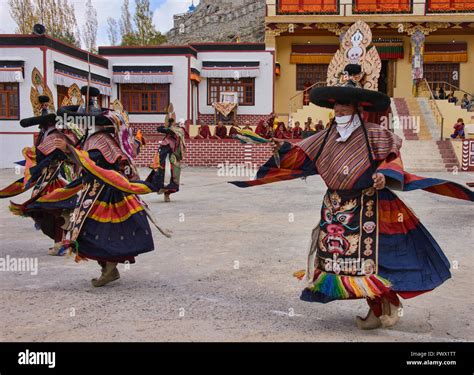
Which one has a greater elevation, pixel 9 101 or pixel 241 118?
pixel 9 101

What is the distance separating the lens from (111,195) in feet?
19.6

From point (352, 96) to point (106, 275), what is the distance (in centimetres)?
302

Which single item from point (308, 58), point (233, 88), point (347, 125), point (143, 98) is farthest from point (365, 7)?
point (347, 125)

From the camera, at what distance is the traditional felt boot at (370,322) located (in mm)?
4641

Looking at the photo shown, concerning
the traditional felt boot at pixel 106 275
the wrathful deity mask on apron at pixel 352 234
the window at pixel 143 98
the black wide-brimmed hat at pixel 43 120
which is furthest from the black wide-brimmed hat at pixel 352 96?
the window at pixel 143 98

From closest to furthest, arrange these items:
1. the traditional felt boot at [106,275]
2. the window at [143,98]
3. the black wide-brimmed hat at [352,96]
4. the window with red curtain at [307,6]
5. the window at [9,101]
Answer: the black wide-brimmed hat at [352,96]
the traditional felt boot at [106,275]
the window at [9,101]
the window at [143,98]
the window with red curtain at [307,6]

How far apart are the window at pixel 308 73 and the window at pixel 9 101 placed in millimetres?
14784

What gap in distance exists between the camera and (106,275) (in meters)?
6.04

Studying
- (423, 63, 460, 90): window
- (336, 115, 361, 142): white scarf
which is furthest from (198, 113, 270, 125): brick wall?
(336, 115, 361, 142): white scarf

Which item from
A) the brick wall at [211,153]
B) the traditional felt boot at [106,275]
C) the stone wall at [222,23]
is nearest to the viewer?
the traditional felt boot at [106,275]

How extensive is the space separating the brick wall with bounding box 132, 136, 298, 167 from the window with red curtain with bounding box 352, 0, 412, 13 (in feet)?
37.3

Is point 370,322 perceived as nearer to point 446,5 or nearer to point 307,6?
point 307,6

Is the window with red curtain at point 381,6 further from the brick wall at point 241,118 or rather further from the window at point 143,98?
the window at point 143,98

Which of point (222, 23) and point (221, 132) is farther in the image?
point (222, 23)
